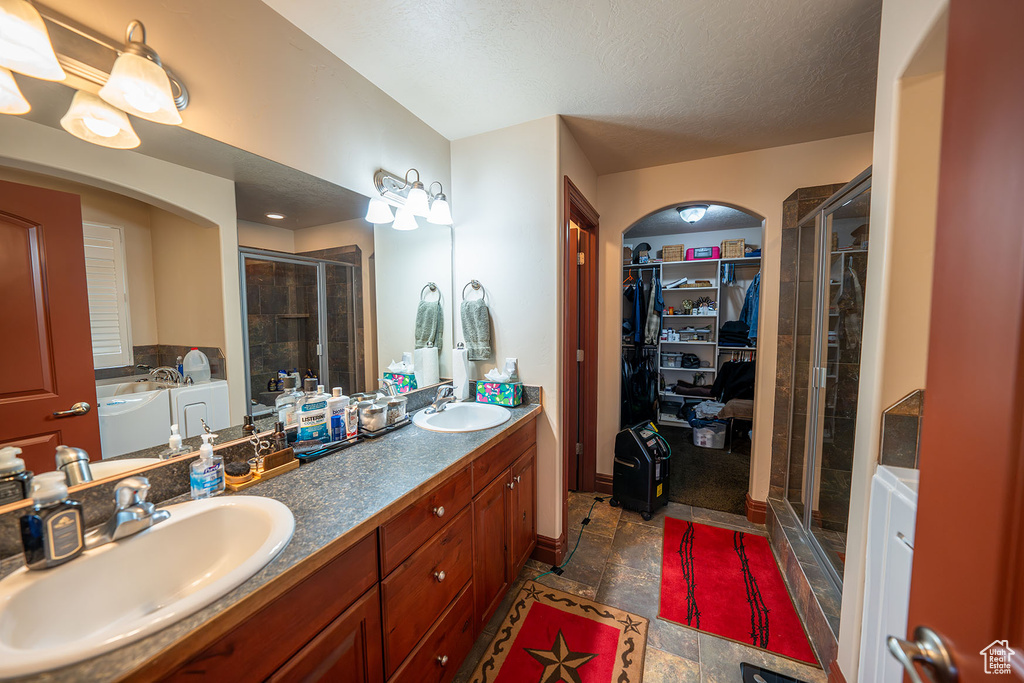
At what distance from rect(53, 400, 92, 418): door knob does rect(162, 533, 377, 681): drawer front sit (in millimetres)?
731

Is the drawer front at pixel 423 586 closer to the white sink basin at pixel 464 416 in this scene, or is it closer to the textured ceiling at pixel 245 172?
the white sink basin at pixel 464 416

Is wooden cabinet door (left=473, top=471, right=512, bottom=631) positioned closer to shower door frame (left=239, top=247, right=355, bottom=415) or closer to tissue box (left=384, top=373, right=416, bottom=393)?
tissue box (left=384, top=373, right=416, bottom=393)

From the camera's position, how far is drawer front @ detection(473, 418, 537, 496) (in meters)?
1.45

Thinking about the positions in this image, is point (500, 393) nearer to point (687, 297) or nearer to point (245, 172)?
point (245, 172)

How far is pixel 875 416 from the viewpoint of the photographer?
1.10m

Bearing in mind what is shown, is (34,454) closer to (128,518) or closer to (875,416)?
(128,518)

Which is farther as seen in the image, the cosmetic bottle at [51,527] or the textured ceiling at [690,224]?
the textured ceiling at [690,224]

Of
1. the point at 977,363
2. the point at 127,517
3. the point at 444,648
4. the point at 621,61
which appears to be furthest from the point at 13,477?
the point at 621,61

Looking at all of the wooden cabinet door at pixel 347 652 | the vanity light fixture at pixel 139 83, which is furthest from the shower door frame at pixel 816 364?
the vanity light fixture at pixel 139 83

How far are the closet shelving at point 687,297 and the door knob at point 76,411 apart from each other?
13.8 feet

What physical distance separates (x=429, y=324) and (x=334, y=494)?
47.1 inches

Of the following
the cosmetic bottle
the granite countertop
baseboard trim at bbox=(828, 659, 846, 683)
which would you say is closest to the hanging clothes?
baseboard trim at bbox=(828, 659, 846, 683)

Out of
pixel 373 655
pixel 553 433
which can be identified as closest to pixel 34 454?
pixel 373 655

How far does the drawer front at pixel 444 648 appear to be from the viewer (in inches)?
43.1
